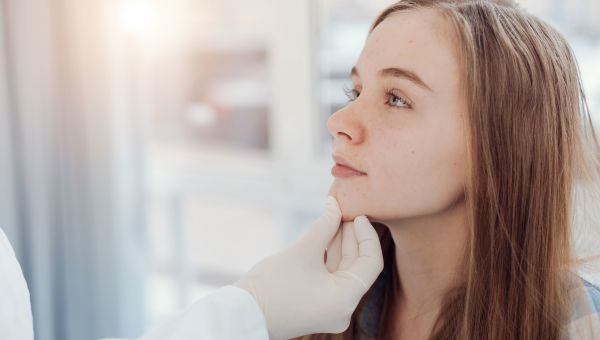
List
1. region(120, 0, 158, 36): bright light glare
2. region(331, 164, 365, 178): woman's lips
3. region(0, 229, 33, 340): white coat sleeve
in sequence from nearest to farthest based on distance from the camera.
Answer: region(0, 229, 33, 340): white coat sleeve
region(331, 164, 365, 178): woman's lips
region(120, 0, 158, 36): bright light glare

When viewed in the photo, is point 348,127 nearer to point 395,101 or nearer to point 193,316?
point 395,101

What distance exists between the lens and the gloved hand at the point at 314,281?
1005 mm

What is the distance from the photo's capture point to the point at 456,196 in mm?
1077

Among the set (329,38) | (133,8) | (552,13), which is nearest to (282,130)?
(329,38)

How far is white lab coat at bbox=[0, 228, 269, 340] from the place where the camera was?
0.90 m

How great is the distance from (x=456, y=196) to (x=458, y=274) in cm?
14

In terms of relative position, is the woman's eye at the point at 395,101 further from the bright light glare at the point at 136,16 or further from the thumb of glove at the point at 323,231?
the bright light glare at the point at 136,16

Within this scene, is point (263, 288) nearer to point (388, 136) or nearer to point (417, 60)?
point (388, 136)

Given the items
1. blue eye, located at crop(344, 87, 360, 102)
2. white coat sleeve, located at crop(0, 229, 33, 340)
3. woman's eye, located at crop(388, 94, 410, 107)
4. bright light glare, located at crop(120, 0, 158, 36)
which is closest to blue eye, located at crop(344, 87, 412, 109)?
woman's eye, located at crop(388, 94, 410, 107)

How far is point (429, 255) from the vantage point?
1.15m

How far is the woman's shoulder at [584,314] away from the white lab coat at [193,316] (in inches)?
18.1

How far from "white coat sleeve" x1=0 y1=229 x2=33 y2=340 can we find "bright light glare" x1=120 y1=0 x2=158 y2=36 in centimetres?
127

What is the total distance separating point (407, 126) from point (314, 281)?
281 millimetres

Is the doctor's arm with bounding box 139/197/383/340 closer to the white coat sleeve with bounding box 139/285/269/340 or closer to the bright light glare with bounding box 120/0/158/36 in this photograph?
the white coat sleeve with bounding box 139/285/269/340
